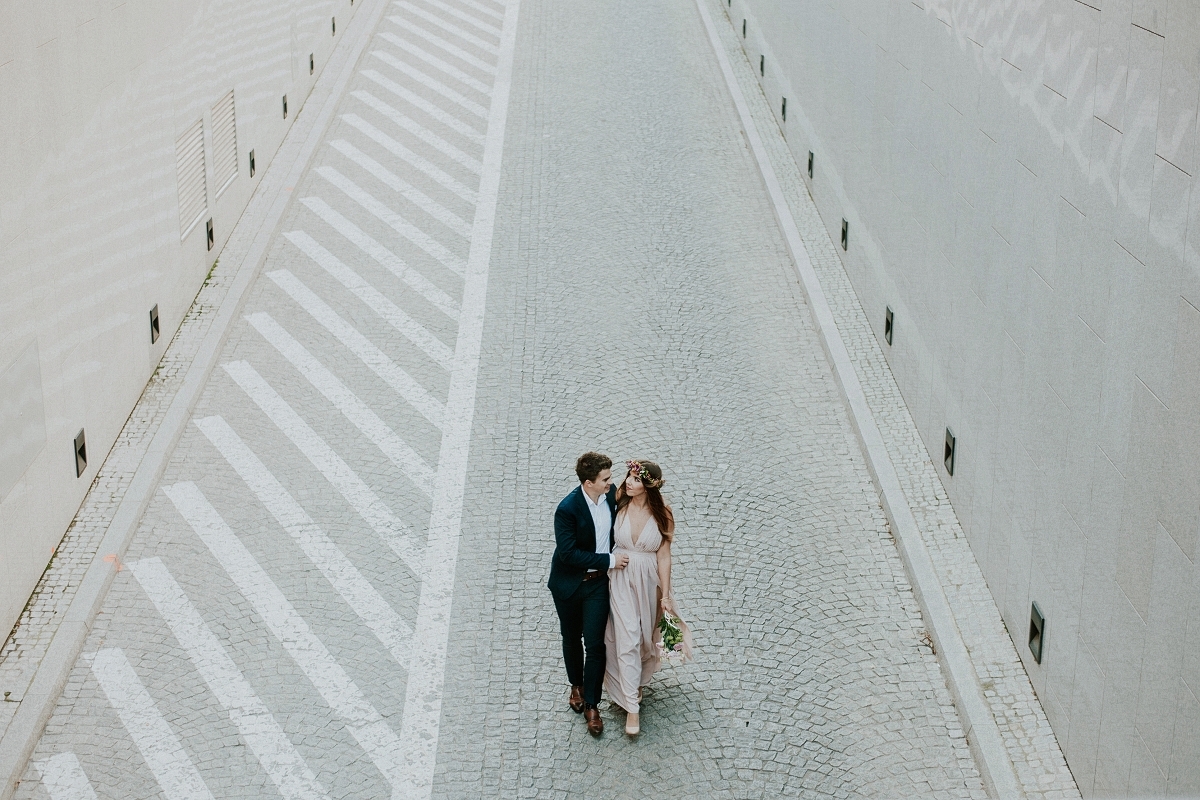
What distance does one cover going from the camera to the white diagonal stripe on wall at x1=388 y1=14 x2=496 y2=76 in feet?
70.8

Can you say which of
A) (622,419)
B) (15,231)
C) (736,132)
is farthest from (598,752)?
(736,132)

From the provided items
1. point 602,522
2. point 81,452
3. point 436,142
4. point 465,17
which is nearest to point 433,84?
point 436,142

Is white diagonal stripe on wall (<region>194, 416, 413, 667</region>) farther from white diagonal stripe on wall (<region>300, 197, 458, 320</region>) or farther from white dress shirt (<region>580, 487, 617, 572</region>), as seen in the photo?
white diagonal stripe on wall (<region>300, 197, 458, 320</region>)

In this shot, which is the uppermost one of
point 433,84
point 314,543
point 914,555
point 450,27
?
point 450,27

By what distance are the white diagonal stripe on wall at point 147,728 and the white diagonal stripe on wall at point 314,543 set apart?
5.02 feet

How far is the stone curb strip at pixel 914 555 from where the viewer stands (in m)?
8.57

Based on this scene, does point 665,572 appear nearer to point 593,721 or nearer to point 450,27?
point 593,721

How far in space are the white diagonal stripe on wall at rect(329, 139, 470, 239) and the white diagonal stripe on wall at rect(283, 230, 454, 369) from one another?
155cm

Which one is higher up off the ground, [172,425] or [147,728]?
[172,425]

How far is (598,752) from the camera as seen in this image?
870 centimetres

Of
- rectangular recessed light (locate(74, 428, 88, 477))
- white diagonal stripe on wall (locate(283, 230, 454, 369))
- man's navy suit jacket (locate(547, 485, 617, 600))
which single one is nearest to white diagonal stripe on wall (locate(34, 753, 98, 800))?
rectangular recessed light (locate(74, 428, 88, 477))

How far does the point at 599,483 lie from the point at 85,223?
4919 mm

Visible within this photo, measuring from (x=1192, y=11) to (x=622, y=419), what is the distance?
6.54 metres

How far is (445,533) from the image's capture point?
10.8 meters
